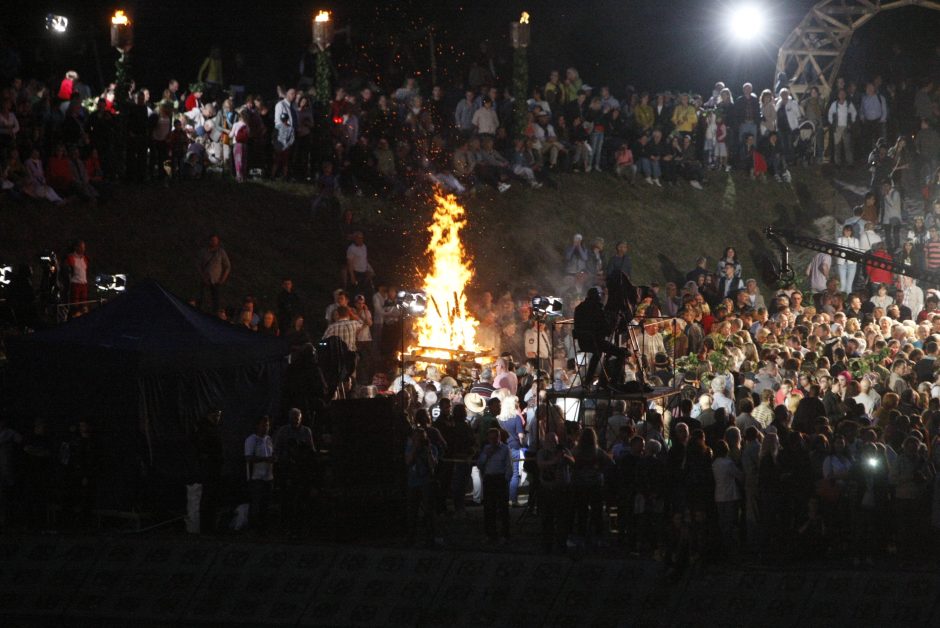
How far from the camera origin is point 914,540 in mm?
15742

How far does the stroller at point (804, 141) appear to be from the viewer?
33656 millimetres

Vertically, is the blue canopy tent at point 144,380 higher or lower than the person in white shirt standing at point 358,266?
lower

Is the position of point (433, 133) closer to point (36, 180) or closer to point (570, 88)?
point (570, 88)

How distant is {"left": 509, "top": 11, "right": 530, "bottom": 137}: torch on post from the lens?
96.1 ft

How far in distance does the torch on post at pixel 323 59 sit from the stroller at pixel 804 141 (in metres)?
11.8

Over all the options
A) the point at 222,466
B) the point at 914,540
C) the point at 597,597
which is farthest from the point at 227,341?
the point at 914,540

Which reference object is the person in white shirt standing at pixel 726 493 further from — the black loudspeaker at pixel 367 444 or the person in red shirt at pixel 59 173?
the person in red shirt at pixel 59 173

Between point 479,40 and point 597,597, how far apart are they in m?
20.9

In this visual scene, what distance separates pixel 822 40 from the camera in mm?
33812

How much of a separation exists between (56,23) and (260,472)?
15034 mm

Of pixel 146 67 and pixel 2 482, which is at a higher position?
pixel 146 67

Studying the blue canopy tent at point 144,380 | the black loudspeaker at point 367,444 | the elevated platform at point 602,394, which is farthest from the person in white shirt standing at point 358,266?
the black loudspeaker at point 367,444

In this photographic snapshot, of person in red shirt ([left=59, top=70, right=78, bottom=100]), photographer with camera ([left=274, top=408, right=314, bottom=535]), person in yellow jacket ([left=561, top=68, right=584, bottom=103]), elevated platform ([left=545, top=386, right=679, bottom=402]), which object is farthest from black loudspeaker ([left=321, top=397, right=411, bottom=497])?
person in yellow jacket ([left=561, top=68, right=584, bottom=103])

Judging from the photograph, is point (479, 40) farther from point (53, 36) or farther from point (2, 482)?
point (2, 482)
